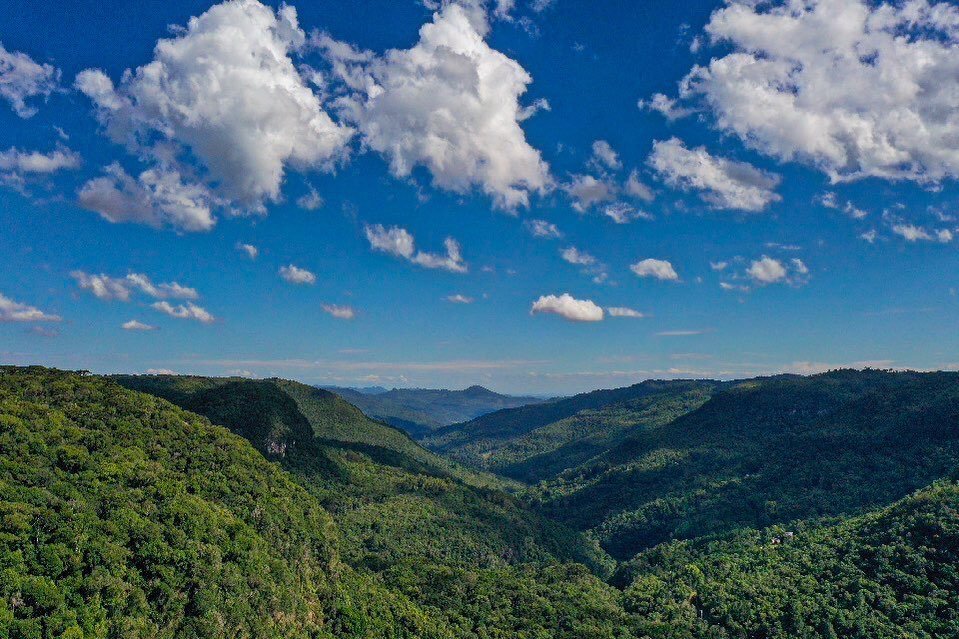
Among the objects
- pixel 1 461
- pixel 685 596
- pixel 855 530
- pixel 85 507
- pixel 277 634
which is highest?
pixel 1 461

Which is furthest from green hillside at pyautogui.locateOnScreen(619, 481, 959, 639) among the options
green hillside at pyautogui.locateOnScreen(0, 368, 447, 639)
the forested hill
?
green hillside at pyautogui.locateOnScreen(0, 368, 447, 639)

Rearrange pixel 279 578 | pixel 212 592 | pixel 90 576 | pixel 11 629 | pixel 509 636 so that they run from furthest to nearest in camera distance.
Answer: pixel 509 636 → pixel 279 578 → pixel 212 592 → pixel 90 576 → pixel 11 629

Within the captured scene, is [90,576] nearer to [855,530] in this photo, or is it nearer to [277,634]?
[277,634]

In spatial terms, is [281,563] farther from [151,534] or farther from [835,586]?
[835,586]

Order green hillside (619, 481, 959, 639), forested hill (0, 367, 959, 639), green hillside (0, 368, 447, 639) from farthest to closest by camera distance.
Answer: green hillside (619, 481, 959, 639) → forested hill (0, 367, 959, 639) → green hillside (0, 368, 447, 639)

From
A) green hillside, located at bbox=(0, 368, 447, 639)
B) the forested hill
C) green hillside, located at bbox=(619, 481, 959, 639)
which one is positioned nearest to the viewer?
green hillside, located at bbox=(0, 368, 447, 639)

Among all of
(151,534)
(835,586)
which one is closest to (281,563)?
(151,534)

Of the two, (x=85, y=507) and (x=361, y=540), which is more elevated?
(x=85, y=507)

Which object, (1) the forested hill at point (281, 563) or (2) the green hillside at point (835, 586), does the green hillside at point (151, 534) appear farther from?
(2) the green hillside at point (835, 586)

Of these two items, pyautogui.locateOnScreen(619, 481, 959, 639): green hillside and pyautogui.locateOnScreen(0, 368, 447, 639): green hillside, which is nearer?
pyautogui.locateOnScreen(0, 368, 447, 639): green hillside

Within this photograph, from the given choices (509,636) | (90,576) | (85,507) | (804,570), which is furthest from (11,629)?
(804,570)

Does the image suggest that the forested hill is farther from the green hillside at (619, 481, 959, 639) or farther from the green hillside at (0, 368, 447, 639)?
the green hillside at (619, 481, 959, 639)
